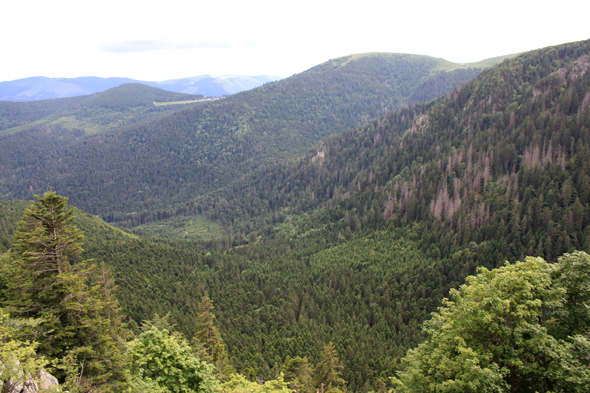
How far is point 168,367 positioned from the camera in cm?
3422

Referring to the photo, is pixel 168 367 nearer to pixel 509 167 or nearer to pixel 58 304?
pixel 58 304

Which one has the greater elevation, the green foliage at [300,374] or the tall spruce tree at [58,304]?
the tall spruce tree at [58,304]

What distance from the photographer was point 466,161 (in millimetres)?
157250

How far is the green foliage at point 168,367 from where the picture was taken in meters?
33.1

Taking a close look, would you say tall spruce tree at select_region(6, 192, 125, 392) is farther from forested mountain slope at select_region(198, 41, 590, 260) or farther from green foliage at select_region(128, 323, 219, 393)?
forested mountain slope at select_region(198, 41, 590, 260)

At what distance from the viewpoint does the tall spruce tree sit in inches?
1112

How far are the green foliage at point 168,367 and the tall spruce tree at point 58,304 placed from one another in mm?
3472

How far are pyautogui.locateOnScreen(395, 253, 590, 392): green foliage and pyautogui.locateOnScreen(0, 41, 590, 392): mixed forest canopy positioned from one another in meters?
0.18

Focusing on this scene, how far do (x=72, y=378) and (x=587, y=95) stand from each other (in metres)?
191

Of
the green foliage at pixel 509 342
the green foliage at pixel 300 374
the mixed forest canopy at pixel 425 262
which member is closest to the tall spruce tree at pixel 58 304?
the mixed forest canopy at pixel 425 262

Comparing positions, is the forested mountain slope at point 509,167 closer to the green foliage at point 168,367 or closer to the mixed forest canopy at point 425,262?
the mixed forest canopy at point 425,262

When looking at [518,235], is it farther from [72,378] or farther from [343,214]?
[72,378]

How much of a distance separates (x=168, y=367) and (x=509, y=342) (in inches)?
1300

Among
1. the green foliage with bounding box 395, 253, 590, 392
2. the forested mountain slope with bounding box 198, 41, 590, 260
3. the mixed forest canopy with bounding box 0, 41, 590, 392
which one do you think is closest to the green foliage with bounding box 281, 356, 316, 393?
the mixed forest canopy with bounding box 0, 41, 590, 392
